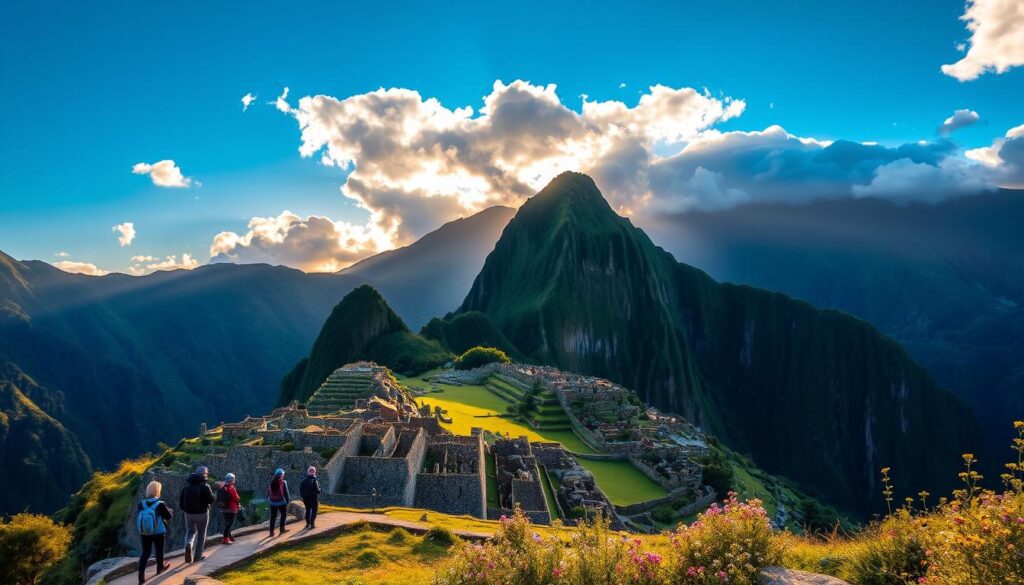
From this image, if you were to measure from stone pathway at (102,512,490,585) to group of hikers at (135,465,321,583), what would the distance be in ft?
0.79

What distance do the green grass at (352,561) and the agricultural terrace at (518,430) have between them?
24.6 meters

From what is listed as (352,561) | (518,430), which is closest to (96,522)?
(352,561)

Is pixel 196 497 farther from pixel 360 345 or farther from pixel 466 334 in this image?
pixel 466 334

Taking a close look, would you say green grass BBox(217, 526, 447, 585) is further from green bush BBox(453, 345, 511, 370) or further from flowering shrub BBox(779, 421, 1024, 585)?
green bush BBox(453, 345, 511, 370)

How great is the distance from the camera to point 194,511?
40.4 feet

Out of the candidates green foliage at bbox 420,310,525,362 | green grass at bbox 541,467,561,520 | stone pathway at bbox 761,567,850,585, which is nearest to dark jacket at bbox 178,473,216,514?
stone pathway at bbox 761,567,850,585

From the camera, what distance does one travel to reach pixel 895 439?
649ft

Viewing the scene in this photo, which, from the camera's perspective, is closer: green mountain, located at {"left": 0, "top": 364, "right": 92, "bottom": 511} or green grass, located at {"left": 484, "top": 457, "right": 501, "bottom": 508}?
green grass, located at {"left": 484, "top": 457, "right": 501, "bottom": 508}

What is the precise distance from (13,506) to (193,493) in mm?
142206

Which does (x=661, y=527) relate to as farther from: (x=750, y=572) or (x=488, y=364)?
(x=488, y=364)

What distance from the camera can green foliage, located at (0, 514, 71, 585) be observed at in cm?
2539

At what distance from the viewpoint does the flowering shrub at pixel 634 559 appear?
775 cm

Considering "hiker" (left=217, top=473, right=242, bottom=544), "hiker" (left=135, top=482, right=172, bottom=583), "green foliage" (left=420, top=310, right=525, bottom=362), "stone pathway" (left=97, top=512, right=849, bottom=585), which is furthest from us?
"green foliage" (left=420, top=310, right=525, bottom=362)

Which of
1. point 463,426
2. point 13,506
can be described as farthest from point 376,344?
point 463,426
